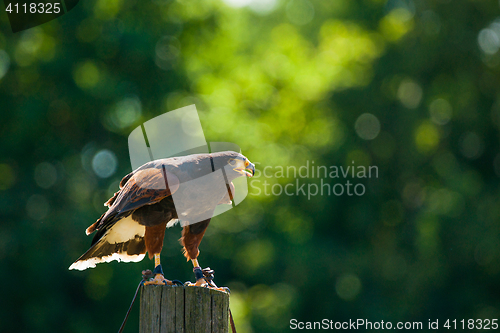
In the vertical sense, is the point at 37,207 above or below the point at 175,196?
below

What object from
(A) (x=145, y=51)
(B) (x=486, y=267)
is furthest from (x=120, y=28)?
(B) (x=486, y=267)

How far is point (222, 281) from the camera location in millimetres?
11391

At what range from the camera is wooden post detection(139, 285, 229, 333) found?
8.97 feet

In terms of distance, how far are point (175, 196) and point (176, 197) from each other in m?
0.01

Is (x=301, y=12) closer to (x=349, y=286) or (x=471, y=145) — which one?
(x=471, y=145)

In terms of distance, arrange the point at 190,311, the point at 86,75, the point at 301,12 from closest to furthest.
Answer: the point at 190,311 → the point at 86,75 → the point at 301,12

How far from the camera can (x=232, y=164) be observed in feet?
11.5

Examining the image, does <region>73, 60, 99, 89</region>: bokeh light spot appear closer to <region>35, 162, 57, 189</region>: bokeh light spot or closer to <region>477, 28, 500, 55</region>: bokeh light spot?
<region>35, 162, 57, 189</region>: bokeh light spot

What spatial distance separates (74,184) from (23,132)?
1.57m

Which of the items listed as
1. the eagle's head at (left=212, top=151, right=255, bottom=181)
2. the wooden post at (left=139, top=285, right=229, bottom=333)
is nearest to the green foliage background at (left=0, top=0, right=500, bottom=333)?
the eagle's head at (left=212, top=151, right=255, bottom=181)

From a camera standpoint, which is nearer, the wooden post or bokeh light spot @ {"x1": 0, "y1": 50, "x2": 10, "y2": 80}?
the wooden post

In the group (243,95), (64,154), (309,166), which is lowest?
(309,166)

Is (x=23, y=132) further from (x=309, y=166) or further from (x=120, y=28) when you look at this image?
(x=309, y=166)

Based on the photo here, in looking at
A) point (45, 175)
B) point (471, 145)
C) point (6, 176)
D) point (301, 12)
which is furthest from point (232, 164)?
point (301, 12)
